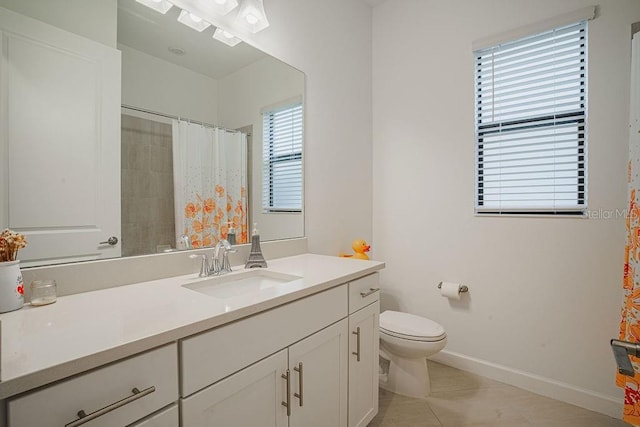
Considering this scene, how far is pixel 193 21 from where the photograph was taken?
1398 millimetres

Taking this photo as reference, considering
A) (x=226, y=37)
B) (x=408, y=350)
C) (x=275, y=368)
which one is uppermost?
(x=226, y=37)

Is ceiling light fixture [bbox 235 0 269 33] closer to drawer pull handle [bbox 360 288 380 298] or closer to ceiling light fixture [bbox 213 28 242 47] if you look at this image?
ceiling light fixture [bbox 213 28 242 47]

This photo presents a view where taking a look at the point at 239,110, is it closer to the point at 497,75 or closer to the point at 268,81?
the point at 268,81

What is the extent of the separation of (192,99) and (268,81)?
0.50m

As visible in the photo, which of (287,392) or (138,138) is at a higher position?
(138,138)

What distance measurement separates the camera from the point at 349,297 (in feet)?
4.43

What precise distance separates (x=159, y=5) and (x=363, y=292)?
157 centimetres

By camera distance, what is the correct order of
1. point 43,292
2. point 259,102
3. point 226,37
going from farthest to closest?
point 259,102 < point 226,37 < point 43,292

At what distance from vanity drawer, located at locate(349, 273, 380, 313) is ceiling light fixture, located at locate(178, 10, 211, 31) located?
4.59ft

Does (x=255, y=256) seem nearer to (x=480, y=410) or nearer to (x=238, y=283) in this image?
(x=238, y=283)

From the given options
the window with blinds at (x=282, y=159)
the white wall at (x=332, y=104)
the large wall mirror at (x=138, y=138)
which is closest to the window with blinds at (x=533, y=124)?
the white wall at (x=332, y=104)

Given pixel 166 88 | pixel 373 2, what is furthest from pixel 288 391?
pixel 373 2

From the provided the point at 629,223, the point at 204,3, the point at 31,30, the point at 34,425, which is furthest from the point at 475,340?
the point at 31,30

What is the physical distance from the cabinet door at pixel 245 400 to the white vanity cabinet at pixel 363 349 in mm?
447
